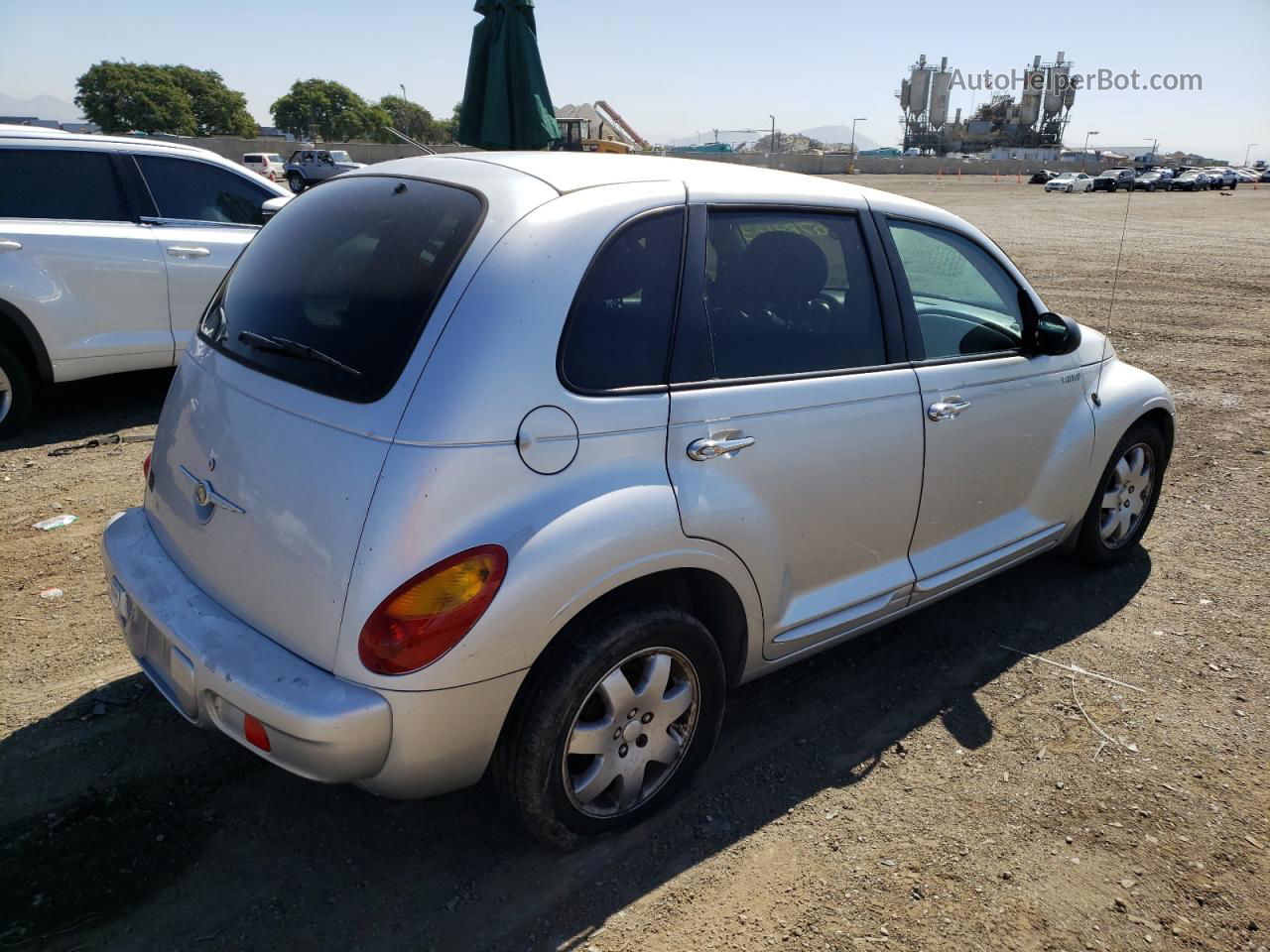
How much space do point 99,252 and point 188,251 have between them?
532 millimetres

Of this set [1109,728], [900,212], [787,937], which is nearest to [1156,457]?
Result: [1109,728]

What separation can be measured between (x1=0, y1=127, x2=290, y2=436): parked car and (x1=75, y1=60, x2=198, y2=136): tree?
292 feet

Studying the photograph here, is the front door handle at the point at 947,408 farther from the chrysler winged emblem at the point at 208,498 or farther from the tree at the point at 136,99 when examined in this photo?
the tree at the point at 136,99

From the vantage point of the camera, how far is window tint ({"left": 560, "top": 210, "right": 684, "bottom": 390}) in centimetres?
236

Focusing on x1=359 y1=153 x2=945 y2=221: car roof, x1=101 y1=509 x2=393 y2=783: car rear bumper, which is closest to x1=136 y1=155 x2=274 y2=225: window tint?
x1=359 y1=153 x2=945 y2=221: car roof

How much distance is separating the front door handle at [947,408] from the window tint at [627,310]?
1115 mm

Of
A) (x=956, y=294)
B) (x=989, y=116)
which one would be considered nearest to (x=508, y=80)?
(x=956, y=294)

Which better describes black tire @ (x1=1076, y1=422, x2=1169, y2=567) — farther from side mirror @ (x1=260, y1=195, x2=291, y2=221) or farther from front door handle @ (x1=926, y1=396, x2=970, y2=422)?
side mirror @ (x1=260, y1=195, x2=291, y2=221)

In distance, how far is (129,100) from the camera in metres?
82.7

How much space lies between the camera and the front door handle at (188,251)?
606cm

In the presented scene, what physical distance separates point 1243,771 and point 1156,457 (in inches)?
75.5

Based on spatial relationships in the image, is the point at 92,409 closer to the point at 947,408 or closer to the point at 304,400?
the point at 304,400

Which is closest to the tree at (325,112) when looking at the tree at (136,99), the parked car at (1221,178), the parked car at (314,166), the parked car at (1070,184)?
the tree at (136,99)

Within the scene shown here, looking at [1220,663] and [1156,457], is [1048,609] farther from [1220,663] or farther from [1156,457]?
[1156,457]
